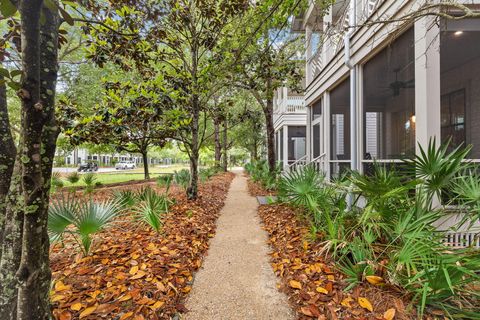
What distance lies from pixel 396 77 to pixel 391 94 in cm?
169

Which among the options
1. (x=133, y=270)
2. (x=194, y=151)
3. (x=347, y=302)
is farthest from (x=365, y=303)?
(x=194, y=151)

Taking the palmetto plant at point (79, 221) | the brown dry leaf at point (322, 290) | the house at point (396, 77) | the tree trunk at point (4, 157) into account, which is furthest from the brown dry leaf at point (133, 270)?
the house at point (396, 77)

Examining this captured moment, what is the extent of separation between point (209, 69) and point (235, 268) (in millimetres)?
4350

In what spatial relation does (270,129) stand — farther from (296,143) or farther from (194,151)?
(296,143)

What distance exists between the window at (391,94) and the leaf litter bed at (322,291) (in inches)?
77.2

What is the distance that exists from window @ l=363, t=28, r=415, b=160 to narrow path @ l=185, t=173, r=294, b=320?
105 inches

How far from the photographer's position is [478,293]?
212cm

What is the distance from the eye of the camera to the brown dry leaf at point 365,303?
2165 mm

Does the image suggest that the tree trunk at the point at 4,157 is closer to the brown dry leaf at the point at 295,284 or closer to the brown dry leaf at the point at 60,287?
the brown dry leaf at the point at 60,287

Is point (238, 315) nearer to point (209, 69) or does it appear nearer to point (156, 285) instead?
point (156, 285)

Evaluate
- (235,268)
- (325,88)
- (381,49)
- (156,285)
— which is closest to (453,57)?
(381,49)

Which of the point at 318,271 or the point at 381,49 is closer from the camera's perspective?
the point at 318,271

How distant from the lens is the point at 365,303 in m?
2.22

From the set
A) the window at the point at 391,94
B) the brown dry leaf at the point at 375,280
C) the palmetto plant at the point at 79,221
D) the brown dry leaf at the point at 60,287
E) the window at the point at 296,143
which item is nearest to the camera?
the brown dry leaf at the point at 60,287
